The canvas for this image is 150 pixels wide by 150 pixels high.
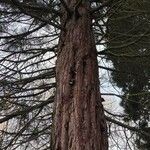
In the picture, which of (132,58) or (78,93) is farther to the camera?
(132,58)

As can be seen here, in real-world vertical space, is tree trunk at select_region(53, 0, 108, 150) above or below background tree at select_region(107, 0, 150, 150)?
below

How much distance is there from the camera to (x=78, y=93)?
3.14 metres

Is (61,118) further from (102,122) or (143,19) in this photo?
(143,19)

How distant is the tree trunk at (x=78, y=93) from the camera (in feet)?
9.36

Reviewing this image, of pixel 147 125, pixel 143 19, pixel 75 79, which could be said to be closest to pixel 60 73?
pixel 75 79

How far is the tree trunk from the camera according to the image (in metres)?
2.85

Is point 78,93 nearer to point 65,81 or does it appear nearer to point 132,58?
point 65,81

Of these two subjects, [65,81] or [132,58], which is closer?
[65,81]

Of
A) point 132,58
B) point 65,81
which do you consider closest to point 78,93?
point 65,81

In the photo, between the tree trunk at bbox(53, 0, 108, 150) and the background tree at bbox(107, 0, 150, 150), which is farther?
the background tree at bbox(107, 0, 150, 150)

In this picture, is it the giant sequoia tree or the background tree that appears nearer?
the giant sequoia tree

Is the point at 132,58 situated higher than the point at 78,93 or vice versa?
the point at 132,58

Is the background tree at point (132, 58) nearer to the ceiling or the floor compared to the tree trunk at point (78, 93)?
nearer to the ceiling

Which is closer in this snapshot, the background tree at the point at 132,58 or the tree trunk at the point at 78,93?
the tree trunk at the point at 78,93
